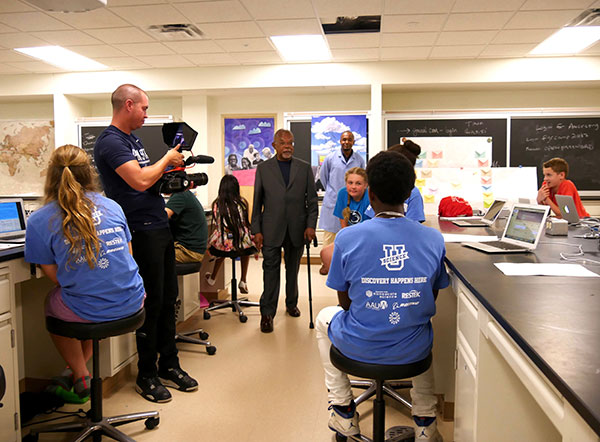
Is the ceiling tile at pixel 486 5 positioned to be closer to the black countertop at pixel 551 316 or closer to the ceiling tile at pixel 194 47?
the ceiling tile at pixel 194 47

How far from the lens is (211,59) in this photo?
20.5ft

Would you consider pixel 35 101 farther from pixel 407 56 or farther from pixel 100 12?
pixel 407 56

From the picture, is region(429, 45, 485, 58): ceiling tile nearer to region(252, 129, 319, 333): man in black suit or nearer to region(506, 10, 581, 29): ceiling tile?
region(506, 10, 581, 29): ceiling tile

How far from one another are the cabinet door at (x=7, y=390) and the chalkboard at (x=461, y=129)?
579 cm

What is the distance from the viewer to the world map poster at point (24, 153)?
7.50 meters

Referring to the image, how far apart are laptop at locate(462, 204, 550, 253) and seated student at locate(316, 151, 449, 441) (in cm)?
66

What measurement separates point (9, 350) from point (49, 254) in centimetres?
45

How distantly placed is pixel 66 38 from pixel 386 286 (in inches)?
202

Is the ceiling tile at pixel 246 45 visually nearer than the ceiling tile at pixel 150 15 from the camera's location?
No

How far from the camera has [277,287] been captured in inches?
151

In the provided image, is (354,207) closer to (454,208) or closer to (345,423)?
(454,208)

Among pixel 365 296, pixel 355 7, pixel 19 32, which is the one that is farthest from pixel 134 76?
pixel 365 296

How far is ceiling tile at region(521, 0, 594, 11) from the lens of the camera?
13.9 ft

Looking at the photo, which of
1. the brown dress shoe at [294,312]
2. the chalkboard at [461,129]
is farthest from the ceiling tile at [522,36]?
the brown dress shoe at [294,312]
